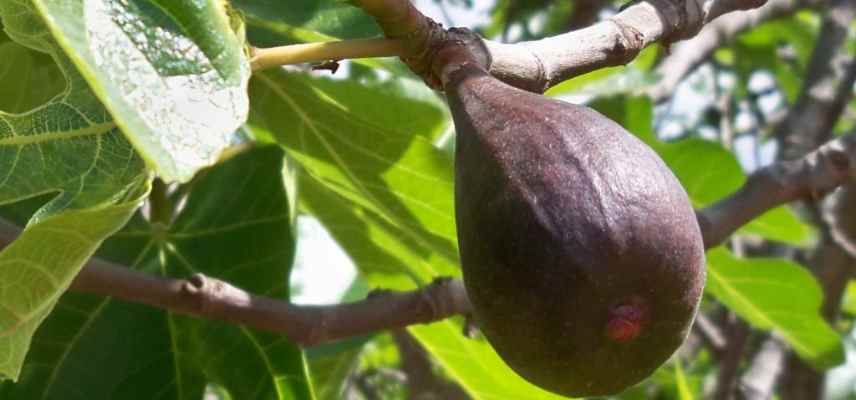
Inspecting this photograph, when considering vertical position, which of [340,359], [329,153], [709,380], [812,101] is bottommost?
[709,380]

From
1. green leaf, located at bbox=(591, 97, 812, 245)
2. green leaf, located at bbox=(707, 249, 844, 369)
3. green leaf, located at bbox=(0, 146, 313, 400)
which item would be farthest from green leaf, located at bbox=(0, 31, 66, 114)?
green leaf, located at bbox=(707, 249, 844, 369)

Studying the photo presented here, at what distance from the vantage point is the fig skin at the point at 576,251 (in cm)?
69

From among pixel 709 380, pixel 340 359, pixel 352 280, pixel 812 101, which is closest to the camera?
pixel 340 359

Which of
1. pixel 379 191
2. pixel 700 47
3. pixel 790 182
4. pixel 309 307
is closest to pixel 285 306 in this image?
pixel 309 307

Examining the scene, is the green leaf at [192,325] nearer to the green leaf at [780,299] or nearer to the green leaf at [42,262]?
the green leaf at [42,262]

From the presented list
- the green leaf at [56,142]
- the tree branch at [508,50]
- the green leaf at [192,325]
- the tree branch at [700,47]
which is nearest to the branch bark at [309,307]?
the green leaf at [192,325]

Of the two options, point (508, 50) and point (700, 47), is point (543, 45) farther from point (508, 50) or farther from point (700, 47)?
point (700, 47)

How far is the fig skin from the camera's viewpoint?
2.27 ft

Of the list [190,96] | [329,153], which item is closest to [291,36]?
[329,153]

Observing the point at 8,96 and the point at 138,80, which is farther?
the point at 8,96

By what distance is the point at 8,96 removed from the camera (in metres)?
Answer: 1.31

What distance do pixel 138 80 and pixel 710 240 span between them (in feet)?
2.70

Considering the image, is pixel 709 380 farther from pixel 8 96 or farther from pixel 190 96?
pixel 190 96

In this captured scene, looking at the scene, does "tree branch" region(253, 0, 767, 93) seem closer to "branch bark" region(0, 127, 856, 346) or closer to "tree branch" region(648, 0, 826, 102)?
"branch bark" region(0, 127, 856, 346)
